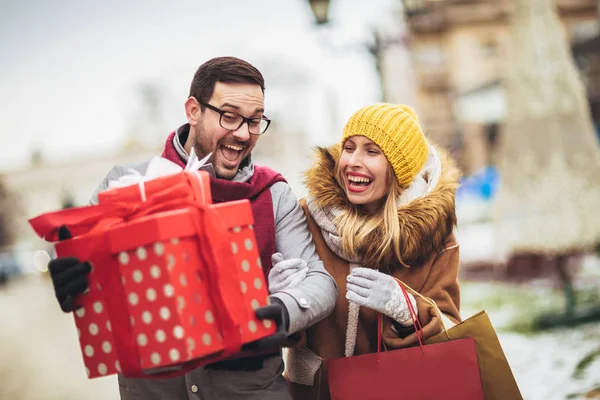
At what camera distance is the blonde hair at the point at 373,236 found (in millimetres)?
2525

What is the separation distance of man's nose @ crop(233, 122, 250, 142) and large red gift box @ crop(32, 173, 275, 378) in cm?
48

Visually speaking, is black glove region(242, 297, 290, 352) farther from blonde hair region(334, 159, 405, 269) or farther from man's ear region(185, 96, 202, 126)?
man's ear region(185, 96, 202, 126)

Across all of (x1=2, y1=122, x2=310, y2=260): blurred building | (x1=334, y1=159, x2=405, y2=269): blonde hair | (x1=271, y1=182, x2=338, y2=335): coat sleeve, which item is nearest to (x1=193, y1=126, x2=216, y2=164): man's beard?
(x1=271, y1=182, x2=338, y2=335): coat sleeve

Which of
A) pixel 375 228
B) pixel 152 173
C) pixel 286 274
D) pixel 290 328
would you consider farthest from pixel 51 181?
pixel 290 328

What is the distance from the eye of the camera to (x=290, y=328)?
6.69ft

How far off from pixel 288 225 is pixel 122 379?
0.92 meters

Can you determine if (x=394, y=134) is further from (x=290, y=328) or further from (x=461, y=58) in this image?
(x=461, y=58)

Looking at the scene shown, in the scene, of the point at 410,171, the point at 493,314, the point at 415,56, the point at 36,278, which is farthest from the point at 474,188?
the point at 415,56

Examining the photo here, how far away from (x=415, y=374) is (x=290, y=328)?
601mm

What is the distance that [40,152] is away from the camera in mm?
44625

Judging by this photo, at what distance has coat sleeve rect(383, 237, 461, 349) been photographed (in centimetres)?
240

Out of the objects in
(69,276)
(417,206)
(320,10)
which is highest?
(320,10)

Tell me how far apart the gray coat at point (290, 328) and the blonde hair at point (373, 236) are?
0.58 ft

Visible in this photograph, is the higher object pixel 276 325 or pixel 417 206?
pixel 417 206
